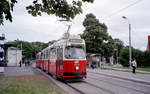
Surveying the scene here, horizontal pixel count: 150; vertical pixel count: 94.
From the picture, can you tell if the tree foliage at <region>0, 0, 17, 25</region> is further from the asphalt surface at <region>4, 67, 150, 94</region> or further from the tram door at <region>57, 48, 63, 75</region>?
the tram door at <region>57, 48, 63, 75</region>

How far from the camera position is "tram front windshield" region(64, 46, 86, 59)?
14.5 m

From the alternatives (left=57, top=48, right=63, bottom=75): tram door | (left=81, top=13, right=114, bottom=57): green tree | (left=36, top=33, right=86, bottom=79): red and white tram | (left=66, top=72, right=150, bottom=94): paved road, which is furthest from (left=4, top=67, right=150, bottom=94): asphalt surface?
(left=81, top=13, right=114, bottom=57): green tree

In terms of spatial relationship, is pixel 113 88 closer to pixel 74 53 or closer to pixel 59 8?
pixel 74 53

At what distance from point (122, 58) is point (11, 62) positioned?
26.9 metres

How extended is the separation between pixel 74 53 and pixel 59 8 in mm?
6586

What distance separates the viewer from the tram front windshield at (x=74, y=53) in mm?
14523

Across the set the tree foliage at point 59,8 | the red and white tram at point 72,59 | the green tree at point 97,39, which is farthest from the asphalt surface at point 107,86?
the green tree at point 97,39

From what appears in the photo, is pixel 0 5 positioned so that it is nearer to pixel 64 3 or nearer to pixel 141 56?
pixel 64 3

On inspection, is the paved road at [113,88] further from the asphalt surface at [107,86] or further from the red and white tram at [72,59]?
the red and white tram at [72,59]

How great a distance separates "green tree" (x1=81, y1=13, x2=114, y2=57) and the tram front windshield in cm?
3396

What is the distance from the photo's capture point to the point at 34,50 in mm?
96125

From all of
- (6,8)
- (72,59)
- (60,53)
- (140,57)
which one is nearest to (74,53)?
(72,59)

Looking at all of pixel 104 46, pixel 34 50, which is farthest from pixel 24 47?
pixel 104 46

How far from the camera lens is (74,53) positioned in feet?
48.0
